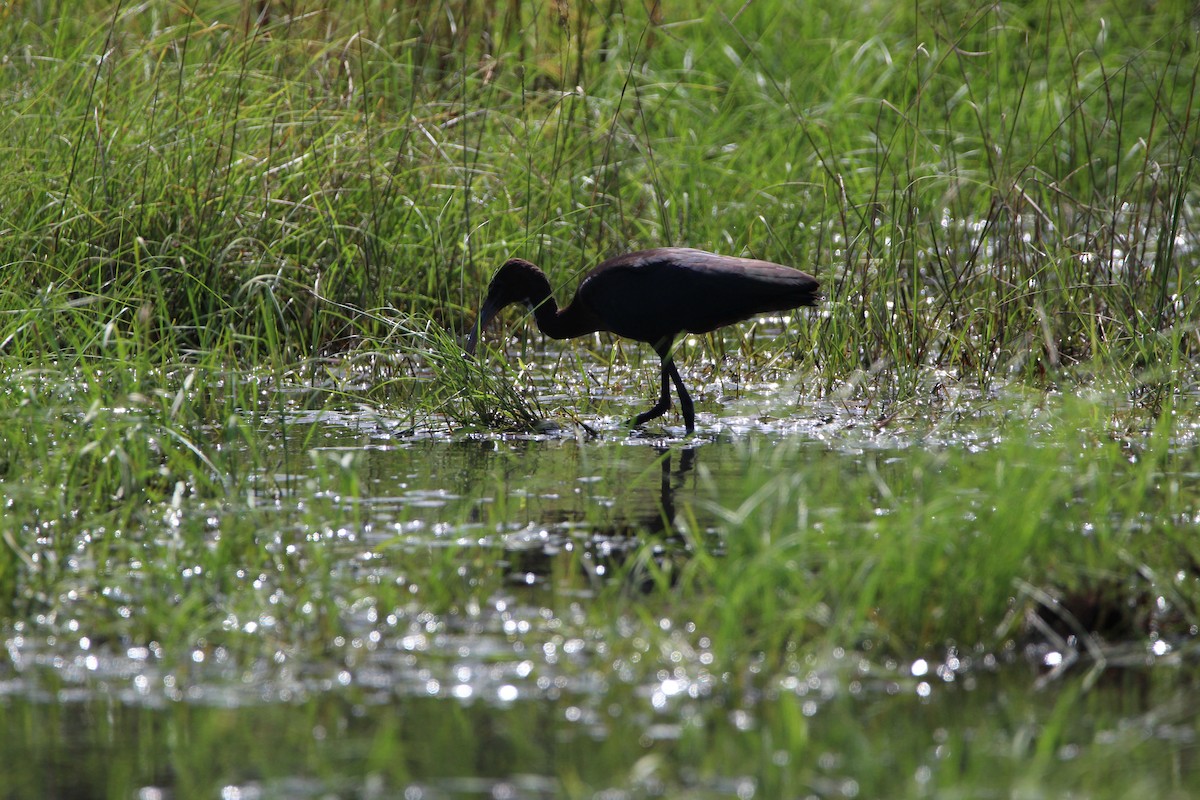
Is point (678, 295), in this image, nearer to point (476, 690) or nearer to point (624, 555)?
point (624, 555)

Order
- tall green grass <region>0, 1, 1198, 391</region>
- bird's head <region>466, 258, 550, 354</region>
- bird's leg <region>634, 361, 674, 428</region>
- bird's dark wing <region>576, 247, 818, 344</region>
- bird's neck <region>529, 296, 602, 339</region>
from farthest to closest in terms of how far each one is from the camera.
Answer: bird's head <region>466, 258, 550, 354</region>, bird's neck <region>529, 296, 602, 339</region>, tall green grass <region>0, 1, 1198, 391</region>, bird's leg <region>634, 361, 674, 428</region>, bird's dark wing <region>576, 247, 818, 344</region>

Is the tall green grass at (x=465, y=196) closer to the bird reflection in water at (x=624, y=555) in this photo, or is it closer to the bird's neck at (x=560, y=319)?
the bird's neck at (x=560, y=319)

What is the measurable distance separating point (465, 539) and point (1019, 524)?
148 centimetres

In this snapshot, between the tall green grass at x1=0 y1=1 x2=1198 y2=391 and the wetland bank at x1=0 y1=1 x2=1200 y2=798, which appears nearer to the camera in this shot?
the wetland bank at x1=0 y1=1 x2=1200 y2=798

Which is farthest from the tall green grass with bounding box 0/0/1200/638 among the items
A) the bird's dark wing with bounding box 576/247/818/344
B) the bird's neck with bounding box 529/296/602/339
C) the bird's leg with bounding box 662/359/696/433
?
the bird's leg with bounding box 662/359/696/433

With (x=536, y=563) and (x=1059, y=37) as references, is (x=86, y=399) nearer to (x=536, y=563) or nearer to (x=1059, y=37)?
(x=536, y=563)

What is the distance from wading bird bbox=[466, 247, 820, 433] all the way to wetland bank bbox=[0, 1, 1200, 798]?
0.35m

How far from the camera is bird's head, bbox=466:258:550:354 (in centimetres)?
704

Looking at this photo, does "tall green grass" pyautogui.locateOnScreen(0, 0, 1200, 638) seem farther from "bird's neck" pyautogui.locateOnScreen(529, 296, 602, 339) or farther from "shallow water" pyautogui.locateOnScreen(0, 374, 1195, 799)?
"shallow water" pyautogui.locateOnScreen(0, 374, 1195, 799)

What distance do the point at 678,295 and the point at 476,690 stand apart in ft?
10.4

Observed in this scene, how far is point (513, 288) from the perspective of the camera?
710cm

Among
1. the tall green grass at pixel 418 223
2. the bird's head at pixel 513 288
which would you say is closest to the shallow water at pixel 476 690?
the tall green grass at pixel 418 223

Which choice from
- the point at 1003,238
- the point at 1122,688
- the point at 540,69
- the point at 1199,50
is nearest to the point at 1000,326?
the point at 1003,238

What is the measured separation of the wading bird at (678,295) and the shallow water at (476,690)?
1778 millimetres
